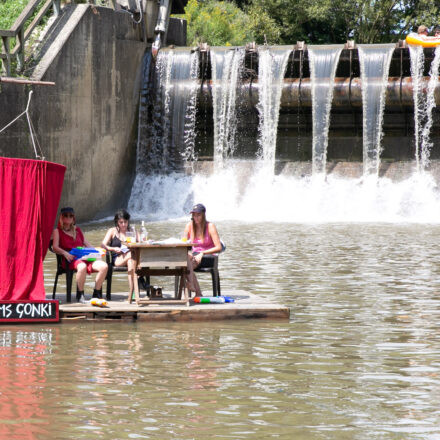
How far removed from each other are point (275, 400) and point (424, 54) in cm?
2087

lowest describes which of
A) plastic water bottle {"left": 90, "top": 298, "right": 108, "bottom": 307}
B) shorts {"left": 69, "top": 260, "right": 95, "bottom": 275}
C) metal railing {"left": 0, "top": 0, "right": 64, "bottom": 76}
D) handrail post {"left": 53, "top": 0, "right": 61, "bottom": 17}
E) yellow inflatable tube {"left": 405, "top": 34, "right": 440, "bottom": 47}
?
plastic water bottle {"left": 90, "top": 298, "right": 108, "bottom": 307}

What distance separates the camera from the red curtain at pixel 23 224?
9391mm

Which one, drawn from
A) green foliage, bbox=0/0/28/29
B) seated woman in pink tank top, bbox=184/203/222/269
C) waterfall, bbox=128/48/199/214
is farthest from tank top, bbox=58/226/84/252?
waterfall, bbox=128/48/199/214

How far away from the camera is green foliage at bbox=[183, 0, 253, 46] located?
4006 cm

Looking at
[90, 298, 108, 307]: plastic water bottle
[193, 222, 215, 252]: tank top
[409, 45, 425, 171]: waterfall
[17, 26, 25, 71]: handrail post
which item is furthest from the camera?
[409, 45, 425, 171]: waterfall

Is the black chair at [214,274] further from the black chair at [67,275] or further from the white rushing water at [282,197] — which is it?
the white rushing water at [282,197]

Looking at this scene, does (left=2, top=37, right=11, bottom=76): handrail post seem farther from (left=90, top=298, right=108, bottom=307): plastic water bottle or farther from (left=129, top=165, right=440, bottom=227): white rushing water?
(left=90, top=298, right=108, bottom=307): plastic water bottle

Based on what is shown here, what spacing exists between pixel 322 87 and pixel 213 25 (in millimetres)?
14332

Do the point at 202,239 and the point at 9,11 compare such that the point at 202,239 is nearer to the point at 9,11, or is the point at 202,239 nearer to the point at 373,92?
the point at 9,11

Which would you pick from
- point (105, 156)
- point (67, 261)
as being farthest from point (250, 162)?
point (67, 261)

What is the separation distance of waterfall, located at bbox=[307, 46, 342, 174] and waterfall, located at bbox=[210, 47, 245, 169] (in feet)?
6.61

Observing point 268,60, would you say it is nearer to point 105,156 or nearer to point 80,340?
point 105,156

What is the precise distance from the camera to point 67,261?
33.6 feet

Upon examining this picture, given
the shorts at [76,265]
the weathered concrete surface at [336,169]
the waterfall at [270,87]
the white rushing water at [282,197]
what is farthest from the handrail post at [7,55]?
the shorts at [76,265]
